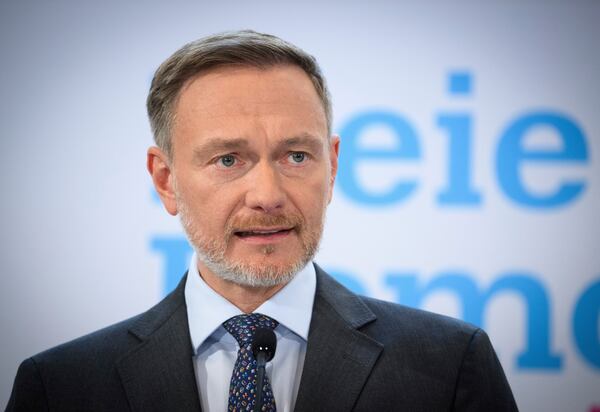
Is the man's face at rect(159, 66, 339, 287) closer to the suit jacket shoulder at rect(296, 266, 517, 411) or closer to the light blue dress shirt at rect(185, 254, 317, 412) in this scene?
the light blue dress shirt at rect(185, 254, 317, 412)

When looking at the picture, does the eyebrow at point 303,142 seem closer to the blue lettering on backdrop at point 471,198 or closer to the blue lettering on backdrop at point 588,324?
the blue lettering on backdrop at point 471,198

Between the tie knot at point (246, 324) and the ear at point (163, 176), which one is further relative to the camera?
the ear at point (163, 176)

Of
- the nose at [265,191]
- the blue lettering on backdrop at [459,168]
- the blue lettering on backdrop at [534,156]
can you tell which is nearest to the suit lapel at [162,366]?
the nose at [265,191]

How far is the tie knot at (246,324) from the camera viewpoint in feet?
5.00

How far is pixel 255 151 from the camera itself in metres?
1.51

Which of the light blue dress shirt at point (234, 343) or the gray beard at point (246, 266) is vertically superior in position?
the gray beard at point (246, 266)

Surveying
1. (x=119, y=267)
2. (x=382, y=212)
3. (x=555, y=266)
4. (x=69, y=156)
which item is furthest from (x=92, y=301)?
(x=555, y=266)

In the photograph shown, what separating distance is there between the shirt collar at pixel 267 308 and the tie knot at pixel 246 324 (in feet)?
0.04

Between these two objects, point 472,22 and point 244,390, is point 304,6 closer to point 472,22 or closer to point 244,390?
point 472,22

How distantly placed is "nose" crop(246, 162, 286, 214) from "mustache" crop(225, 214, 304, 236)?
0.02 m

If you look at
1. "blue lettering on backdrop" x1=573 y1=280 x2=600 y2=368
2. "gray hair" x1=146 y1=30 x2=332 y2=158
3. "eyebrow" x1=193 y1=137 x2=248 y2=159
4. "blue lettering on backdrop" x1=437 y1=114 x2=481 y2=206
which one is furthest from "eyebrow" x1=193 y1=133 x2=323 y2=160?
"blue lettering on backdrop" x1=573 y1=280 x2=600 y2=368

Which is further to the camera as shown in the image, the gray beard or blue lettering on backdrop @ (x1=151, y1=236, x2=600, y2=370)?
blue lettering on backdrop @ (x1=151, y1=236, x2=600, y2=370)

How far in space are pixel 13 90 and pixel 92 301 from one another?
114 centimetres

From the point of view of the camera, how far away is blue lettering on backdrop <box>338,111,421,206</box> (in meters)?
3.01
